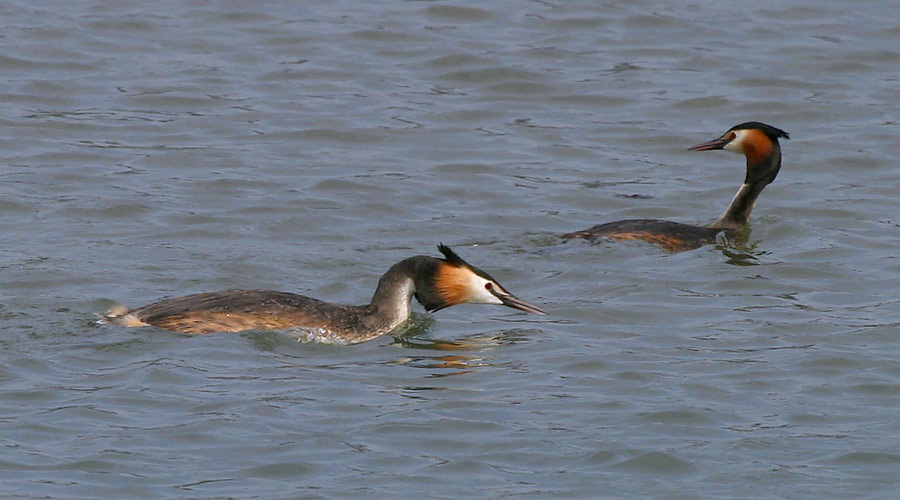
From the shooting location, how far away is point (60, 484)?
7082 mm

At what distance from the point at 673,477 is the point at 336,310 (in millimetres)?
2757

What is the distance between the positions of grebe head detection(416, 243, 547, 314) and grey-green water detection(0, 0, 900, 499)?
0.65ft

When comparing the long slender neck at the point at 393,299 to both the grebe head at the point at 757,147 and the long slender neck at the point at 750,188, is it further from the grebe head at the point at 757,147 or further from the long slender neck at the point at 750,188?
the grebe head at the point at 757,147

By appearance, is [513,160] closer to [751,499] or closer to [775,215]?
[775,215]

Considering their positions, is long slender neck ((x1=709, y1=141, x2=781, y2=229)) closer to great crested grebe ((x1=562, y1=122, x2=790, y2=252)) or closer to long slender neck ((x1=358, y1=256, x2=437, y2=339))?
great crested grebe ((x1=562, y1=122, x2=790, y2=252))

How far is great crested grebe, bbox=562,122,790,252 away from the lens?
457 inches

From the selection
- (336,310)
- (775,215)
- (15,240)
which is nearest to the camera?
(336,310)

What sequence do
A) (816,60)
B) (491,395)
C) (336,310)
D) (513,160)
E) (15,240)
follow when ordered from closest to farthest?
1. (491,395)
2. (336,310)
3. (15,240)
4. (513,160)
5. (816,60)

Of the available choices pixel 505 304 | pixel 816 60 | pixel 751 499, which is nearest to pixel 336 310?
pixel 505 304

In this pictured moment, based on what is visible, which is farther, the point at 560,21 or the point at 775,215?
the point at 560,21

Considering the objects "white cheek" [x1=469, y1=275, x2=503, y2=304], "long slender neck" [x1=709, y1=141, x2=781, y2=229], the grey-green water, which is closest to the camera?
the grey-green water

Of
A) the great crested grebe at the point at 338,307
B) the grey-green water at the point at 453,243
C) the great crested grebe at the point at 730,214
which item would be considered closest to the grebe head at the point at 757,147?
the great crested grebe at the point at 730,214

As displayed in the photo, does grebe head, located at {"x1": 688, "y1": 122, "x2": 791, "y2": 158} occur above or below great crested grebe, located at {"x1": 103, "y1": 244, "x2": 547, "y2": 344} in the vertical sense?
above

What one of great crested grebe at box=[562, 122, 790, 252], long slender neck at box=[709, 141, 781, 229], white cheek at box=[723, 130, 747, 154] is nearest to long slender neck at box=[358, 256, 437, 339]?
great crested grebe at box=[562, 122, 790, 252]
